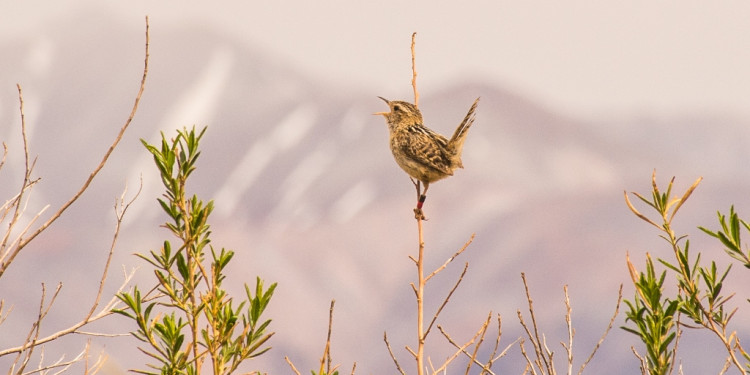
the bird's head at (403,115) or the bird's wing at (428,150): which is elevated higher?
the bird's head at (403,115)

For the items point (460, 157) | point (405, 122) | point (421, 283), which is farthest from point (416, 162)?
point (421, 283)

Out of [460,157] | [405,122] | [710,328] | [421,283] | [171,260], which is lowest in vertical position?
[710,328]

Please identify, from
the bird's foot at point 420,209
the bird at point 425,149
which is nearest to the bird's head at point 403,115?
the bird at point 425,149

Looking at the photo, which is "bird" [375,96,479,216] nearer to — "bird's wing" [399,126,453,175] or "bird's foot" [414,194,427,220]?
"bird's wing" [399,126,453,175]

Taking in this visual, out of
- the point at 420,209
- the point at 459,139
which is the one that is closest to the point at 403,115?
the point at 459,139

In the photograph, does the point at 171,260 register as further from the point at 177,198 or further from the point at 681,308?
the point at 681,308

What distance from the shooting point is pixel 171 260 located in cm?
325

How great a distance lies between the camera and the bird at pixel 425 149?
24.2 ft

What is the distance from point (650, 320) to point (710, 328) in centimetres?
26

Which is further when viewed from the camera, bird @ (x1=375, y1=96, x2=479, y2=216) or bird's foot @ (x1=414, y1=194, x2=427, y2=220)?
bird @ (x1=375, y1=96, x2=479, y2=216)

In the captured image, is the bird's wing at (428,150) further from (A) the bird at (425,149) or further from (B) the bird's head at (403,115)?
(B) the bird's head at (403,115)

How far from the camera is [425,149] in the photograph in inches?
297

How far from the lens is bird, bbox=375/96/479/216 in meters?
7.37

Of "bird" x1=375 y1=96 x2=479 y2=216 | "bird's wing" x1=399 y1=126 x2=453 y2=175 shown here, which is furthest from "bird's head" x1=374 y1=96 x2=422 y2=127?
"bird's wing" x1=399 y1=126 x2=453 y2=175
